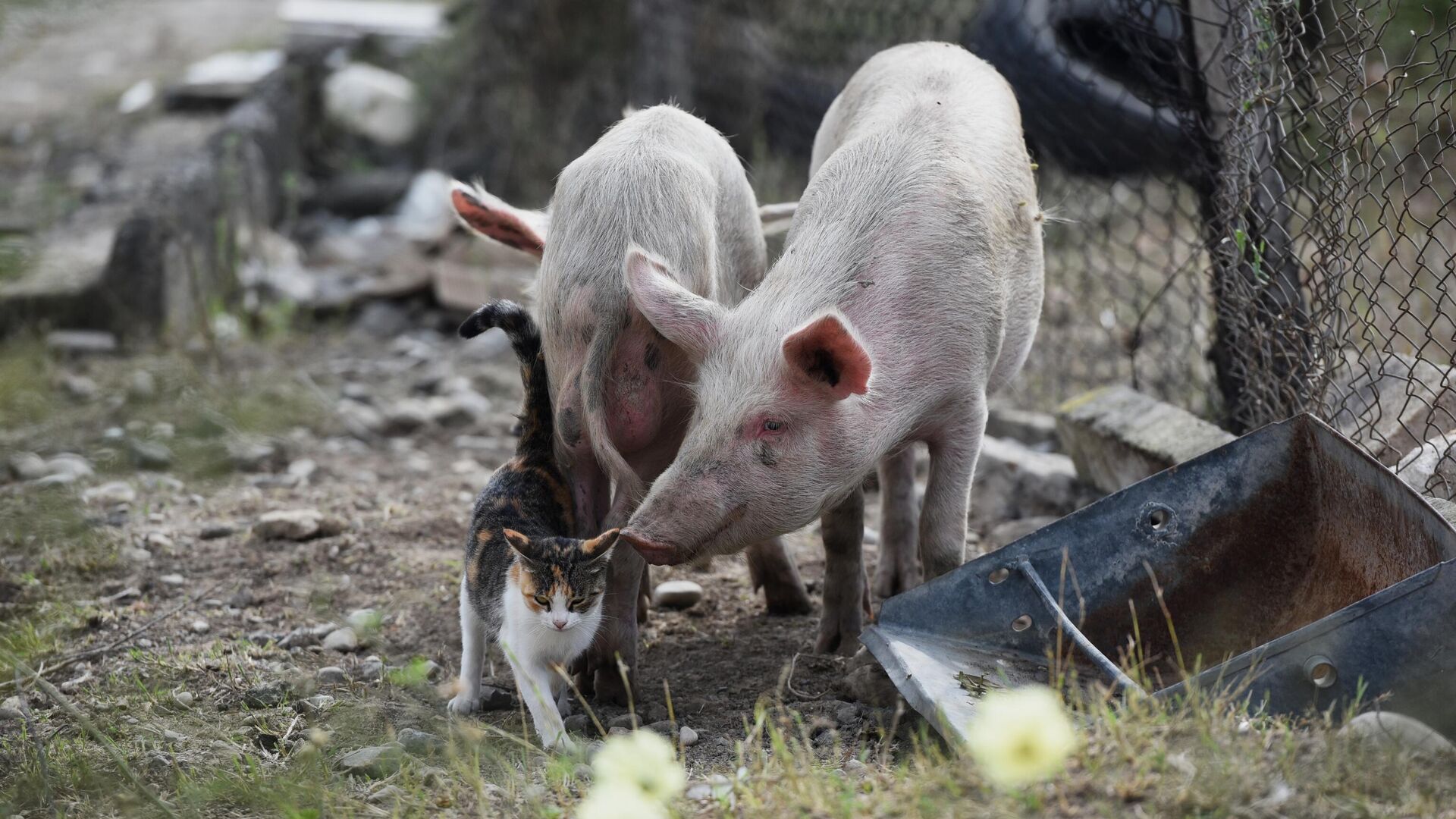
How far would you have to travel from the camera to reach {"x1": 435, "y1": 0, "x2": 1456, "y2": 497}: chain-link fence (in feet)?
12.5

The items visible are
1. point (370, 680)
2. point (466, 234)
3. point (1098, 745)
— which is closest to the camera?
point (1098, 745)

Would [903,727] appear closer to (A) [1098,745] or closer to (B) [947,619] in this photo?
(B) [947,619]

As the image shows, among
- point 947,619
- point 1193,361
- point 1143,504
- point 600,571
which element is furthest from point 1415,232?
point 600,571

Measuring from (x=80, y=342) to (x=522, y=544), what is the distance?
4.74 meters

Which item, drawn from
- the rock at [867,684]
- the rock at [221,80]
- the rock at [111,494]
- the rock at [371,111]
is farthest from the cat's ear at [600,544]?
the rock at [371,111]

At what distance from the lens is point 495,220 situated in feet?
14.2

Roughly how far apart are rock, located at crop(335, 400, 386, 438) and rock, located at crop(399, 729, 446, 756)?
3.34m

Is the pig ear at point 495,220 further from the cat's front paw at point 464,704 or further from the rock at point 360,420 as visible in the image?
the rock at point 360,420

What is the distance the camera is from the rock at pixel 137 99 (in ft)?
33.4

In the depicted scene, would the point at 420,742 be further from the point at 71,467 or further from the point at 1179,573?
the point at 71,467

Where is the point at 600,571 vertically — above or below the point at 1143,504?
below

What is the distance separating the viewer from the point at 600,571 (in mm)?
3549

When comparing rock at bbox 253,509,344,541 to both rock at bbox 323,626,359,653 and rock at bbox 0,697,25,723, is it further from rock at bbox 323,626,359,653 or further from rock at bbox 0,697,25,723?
rock at bbox 0,697,25,723

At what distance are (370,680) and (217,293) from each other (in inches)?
185
